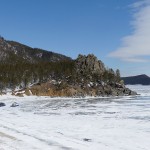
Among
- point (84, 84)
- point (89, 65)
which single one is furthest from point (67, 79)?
point (89, 65)

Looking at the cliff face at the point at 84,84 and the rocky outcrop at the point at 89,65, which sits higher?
the rocky outcrop at the point at 89,65

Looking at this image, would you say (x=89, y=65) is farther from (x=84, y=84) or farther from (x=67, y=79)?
(x=84, y=84)

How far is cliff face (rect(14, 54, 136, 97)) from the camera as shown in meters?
130

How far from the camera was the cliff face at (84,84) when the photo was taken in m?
130

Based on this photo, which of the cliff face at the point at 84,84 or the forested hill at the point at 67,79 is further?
the forested hill at the point at 67,79

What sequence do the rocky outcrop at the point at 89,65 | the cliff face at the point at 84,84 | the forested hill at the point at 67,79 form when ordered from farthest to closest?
1. the rocky outcrop at the point at 89,65
2. the forested hill at the point at 67,79
3. the cliff face at the point at 84,84

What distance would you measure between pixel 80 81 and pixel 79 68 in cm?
1975

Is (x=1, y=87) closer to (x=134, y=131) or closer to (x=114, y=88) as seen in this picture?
(x=114, y=88)

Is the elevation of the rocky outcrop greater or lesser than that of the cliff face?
greater

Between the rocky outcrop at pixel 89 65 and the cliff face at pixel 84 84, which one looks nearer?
the cliff face at pixel 84 84

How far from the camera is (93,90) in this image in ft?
449

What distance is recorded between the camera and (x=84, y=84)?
141m

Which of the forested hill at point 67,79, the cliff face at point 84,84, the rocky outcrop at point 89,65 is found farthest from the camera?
the rocky outcrop at point 89,65

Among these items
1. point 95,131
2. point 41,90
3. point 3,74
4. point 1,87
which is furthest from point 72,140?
point 3,74
